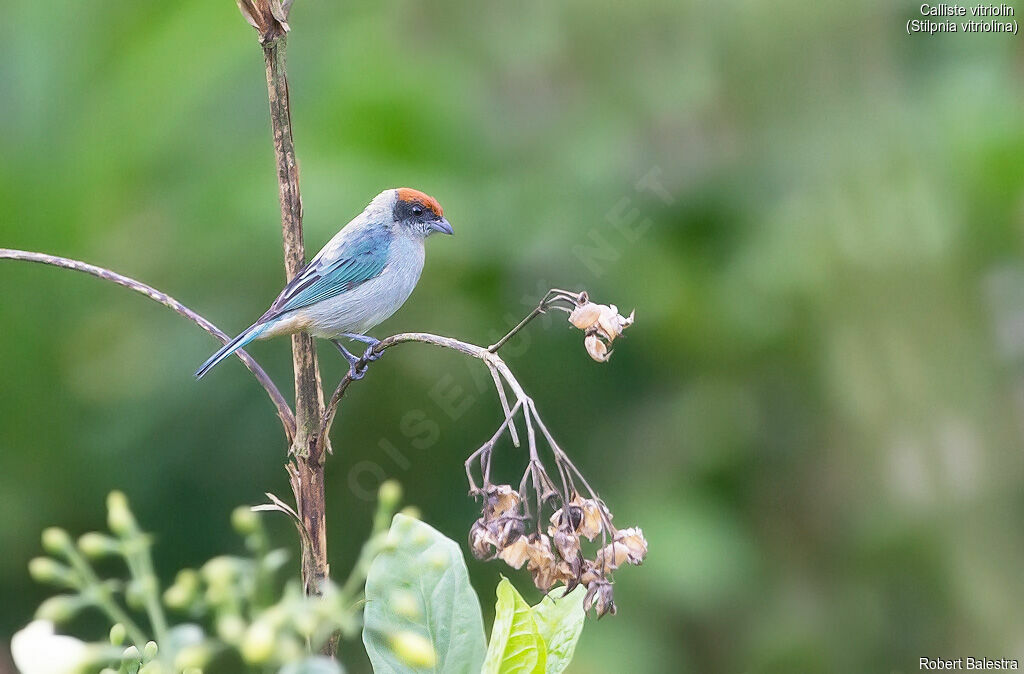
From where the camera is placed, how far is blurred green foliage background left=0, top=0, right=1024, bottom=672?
9.61 feet

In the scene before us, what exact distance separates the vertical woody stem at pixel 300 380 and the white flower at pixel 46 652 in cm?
27

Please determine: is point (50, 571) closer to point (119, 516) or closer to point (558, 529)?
point (119, 516)

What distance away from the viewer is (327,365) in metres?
3.04

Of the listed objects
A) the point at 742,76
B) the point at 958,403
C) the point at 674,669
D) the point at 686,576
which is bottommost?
the point at 674,669

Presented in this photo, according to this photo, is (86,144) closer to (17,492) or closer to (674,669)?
(17,492)

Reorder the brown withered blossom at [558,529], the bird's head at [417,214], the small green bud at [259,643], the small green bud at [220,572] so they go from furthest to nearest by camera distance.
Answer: the bird's head at [417,214] → the brown withered blossom at [558,529] → the small green bud at [220,572] → the small green bud at [259,643]

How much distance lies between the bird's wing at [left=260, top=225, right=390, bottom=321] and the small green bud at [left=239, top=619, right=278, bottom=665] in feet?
3.20

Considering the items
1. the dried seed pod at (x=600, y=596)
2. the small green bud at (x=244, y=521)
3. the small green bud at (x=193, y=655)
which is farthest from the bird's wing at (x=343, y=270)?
the small green bud at (x=193, y=655)

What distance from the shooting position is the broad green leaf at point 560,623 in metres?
1.03

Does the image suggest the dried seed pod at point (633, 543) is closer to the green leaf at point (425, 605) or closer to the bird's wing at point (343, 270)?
the green leaf at point (425, 605)

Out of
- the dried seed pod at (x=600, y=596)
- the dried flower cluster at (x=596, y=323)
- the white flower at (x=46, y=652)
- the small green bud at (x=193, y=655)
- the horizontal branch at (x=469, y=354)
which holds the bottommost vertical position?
the white flower at (x=46, y=652)

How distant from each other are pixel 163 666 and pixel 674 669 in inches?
98.2

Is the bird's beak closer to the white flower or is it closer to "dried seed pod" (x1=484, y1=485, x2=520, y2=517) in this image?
"dried seed pod" (x1=484, y1=485, x2=520, y2=517)

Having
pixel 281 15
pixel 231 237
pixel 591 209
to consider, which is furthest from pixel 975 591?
pixel 281 15
